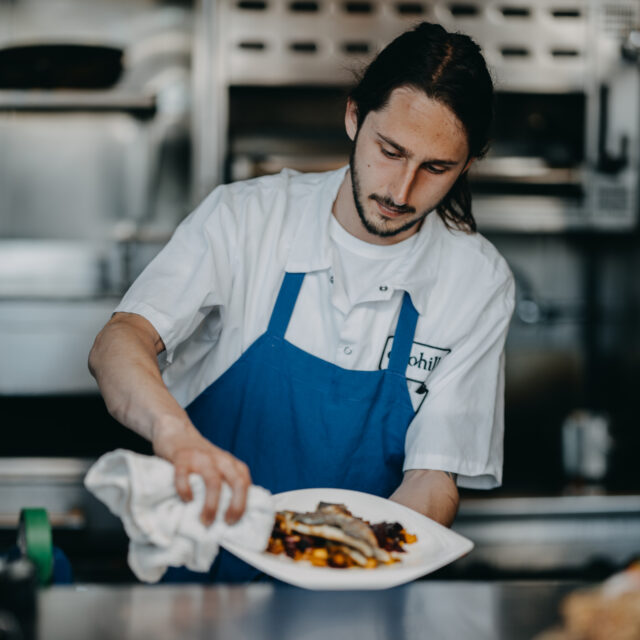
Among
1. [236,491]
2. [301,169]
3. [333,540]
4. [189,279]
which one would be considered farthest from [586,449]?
[236,491]

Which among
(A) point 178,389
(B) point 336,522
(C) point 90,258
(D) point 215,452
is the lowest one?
(C) point 90,258

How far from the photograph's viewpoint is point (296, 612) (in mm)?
981

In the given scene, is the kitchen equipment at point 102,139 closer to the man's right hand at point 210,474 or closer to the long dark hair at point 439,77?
the long dark hair at point 439,77

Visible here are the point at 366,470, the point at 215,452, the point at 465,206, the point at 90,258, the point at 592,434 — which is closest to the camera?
the point at 215,452

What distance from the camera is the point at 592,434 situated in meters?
2.68

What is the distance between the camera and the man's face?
1.55m

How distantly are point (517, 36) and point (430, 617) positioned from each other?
7.51ft

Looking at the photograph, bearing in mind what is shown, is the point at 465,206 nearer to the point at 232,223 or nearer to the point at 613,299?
the point at 232,223

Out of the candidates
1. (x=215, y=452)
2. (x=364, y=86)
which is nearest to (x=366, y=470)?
(x=215, y=452)

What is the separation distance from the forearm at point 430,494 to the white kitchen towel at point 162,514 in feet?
1.78

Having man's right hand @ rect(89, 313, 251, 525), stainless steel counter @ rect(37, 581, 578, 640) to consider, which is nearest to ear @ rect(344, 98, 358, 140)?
man's right hand @ rect(89, 313, 251, 525)

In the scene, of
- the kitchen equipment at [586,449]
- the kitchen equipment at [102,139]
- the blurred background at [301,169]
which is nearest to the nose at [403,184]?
the blurred background at [301,169]

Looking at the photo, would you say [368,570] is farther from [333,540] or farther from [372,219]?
[372,219]

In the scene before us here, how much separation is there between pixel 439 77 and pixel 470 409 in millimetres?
634
